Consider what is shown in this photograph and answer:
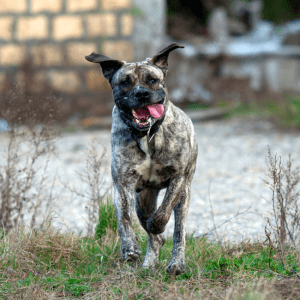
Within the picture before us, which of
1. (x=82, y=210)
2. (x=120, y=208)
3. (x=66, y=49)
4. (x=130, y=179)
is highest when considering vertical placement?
(x=66, y=49)

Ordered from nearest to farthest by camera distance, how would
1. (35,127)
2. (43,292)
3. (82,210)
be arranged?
(43,292), (35,127), (82,210)

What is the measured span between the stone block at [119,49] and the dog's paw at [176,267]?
10.5 meters

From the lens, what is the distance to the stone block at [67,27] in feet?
45.5

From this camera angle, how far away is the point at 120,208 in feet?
12.3

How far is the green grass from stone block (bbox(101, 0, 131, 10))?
10206mm

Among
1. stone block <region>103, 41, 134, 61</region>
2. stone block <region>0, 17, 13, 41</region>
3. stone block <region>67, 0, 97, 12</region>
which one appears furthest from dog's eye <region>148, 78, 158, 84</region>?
stone block <region>0, 17, 13, 41</region>

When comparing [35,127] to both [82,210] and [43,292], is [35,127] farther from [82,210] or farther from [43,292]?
[43,292]

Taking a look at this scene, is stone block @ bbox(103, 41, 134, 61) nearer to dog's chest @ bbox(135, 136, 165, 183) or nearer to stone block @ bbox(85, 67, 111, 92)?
stone block @ bbox(85, 67, 111, 92)

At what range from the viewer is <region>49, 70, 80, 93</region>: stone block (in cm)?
1406

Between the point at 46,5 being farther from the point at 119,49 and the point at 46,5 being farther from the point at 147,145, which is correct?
the point at 147,145

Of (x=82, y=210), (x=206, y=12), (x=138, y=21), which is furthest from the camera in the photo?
(x=206, y=12)

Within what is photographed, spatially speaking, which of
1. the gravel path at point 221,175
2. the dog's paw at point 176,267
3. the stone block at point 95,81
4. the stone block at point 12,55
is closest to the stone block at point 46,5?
the stone block at point 12,55

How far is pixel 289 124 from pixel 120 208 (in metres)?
9.66

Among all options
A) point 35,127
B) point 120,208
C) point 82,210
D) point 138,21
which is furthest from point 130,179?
point 138,21
